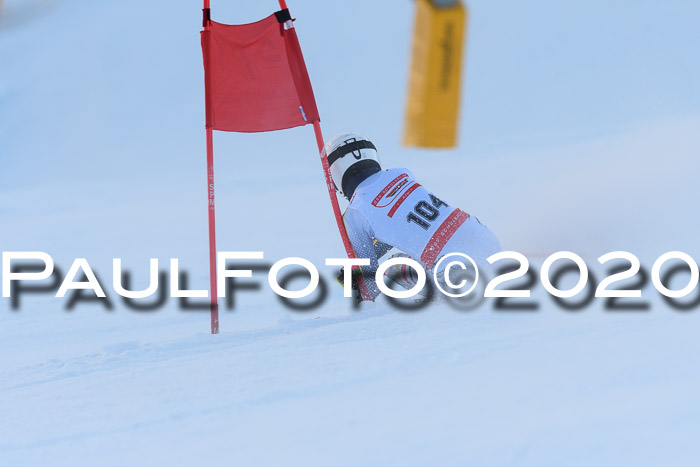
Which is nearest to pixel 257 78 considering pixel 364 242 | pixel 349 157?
pixel 349 157

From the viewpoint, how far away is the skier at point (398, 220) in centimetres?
393

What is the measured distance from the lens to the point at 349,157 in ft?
13.9

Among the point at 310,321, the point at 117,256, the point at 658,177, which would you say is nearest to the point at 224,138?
the point at 117,256

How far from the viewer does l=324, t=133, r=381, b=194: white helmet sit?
4227mm

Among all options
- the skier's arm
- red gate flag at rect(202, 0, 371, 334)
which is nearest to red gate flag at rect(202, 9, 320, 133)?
red gate flag at rect(202, 0, 371, 334)

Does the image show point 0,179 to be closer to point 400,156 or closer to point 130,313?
point 400,156

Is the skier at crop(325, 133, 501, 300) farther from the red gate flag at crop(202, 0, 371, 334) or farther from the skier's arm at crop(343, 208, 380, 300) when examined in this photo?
the red gate flag at crop(202, 0, 371, 334)

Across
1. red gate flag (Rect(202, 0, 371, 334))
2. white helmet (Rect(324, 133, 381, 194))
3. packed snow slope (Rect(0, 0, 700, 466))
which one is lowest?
packed snow slope (Rect(0, 0, 700, 466))

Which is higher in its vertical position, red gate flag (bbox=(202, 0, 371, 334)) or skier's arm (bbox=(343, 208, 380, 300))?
red gate flag (bbox=(202, 0, 371, 334))

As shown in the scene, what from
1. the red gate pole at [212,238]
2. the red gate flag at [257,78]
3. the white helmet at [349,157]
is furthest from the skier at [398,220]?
the red gate pole at [212,238]

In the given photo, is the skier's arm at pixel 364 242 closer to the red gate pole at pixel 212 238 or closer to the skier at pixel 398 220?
the skier at pixel 398 220

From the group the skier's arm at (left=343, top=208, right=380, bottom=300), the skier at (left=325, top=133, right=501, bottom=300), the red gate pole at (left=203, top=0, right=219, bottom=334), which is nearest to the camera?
the skier at (left=325, top=133, right=501, bottom=300)

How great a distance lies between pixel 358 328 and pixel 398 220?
0.61 metres

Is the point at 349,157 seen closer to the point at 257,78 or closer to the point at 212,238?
the point at 257,78
